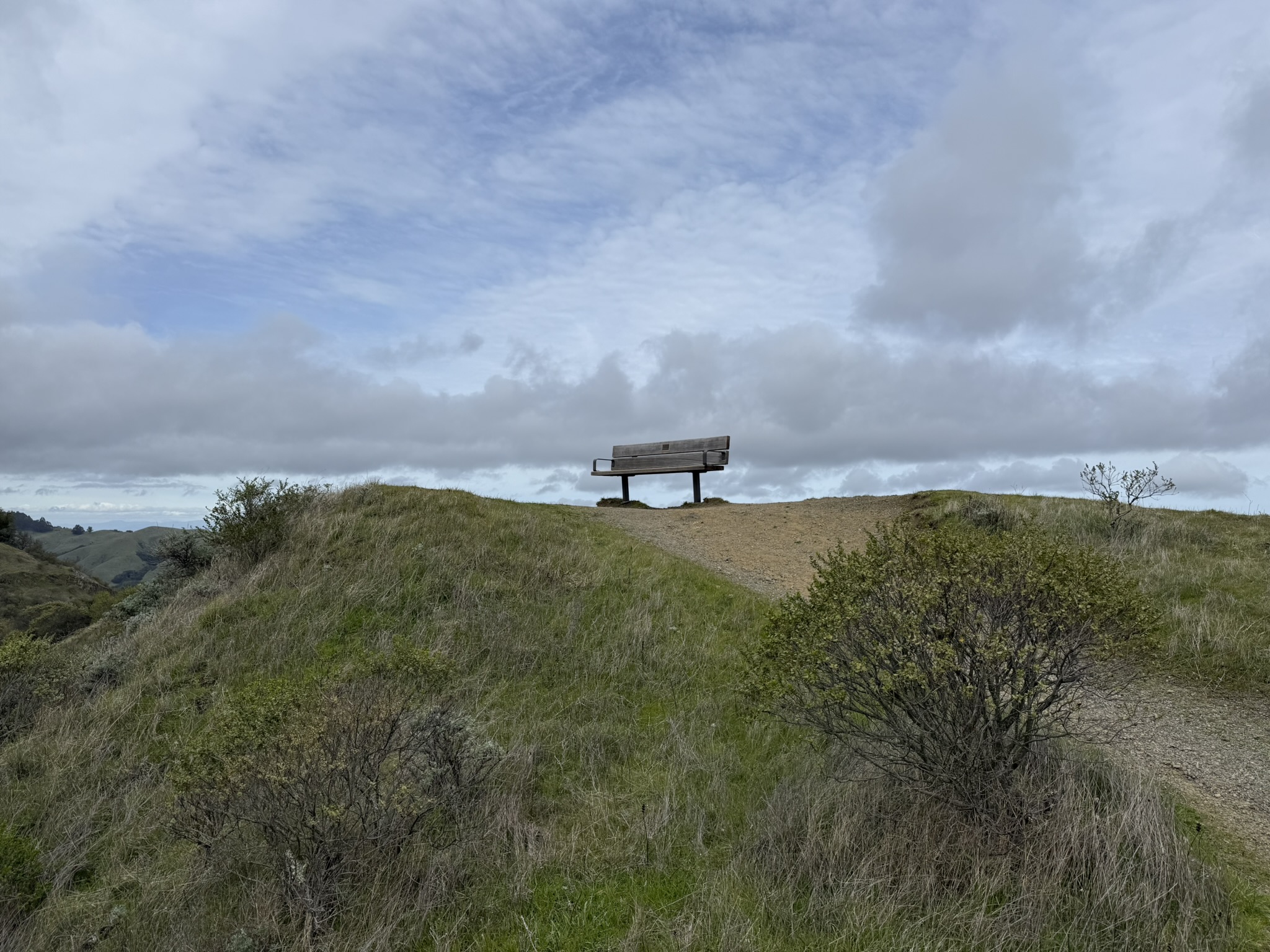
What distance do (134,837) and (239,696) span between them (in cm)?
167

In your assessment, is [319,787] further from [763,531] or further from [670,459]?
[670,459]

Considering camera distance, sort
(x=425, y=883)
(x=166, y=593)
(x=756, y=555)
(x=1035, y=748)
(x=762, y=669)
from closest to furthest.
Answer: (x=425, y=883)
(x=1035, y=748)
(x=762, y=669)
(x=166, y=593)
(x=756, y=555)

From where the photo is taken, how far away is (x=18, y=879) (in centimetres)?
603

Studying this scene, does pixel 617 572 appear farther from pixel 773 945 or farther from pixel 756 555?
pixel 773 945

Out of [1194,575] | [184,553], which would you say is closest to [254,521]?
[184,553]

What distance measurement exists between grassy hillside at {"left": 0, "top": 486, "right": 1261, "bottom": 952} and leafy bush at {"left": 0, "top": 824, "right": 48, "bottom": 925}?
0.03 meters

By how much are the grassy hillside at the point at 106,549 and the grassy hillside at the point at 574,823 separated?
296ft

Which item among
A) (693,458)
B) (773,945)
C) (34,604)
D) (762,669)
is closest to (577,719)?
(762,669)

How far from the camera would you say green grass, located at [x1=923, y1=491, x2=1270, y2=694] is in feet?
29.3

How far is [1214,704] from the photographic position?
8.33 metres

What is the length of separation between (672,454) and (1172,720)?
16.6 metres

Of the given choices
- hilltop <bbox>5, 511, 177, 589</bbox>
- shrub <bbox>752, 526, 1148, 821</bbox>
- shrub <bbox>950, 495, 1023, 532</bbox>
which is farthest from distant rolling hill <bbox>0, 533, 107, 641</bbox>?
hilltop <bbox>5, 511, 177, 589</bbox>

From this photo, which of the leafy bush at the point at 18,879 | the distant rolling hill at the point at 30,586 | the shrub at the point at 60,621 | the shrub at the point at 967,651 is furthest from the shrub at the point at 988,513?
the distant rolling hill at the point at 30,586

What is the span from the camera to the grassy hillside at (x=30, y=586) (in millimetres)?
19203
